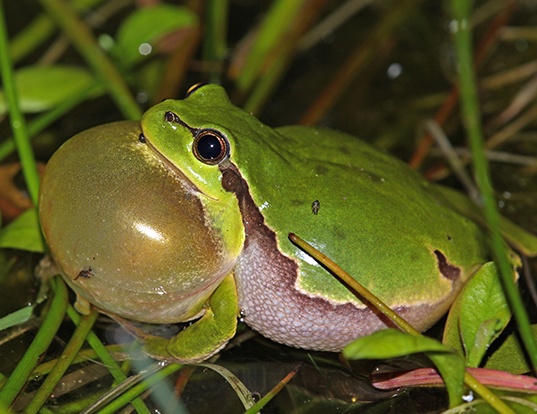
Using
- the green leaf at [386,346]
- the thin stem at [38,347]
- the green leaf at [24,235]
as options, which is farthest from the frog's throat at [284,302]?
the green leaf at [24,235]

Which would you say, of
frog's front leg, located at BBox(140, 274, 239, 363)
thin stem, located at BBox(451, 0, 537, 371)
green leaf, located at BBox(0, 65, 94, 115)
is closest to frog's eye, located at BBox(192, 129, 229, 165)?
frog's front leg, located at BBox(140, 274, 239, 363)

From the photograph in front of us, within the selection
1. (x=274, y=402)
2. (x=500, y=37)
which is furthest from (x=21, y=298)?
(x=500, y=37)

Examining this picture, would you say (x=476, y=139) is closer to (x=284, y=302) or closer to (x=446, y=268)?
(x=446, y=268)

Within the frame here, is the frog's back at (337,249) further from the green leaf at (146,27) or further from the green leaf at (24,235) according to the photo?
the green leaf at (146,27)

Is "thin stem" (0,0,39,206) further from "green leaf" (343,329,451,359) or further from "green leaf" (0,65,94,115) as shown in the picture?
"green leaf" (343,329,451,359)

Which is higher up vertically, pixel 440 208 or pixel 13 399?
pixel 440 208

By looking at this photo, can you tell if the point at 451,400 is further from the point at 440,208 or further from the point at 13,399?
the point at 13,399
